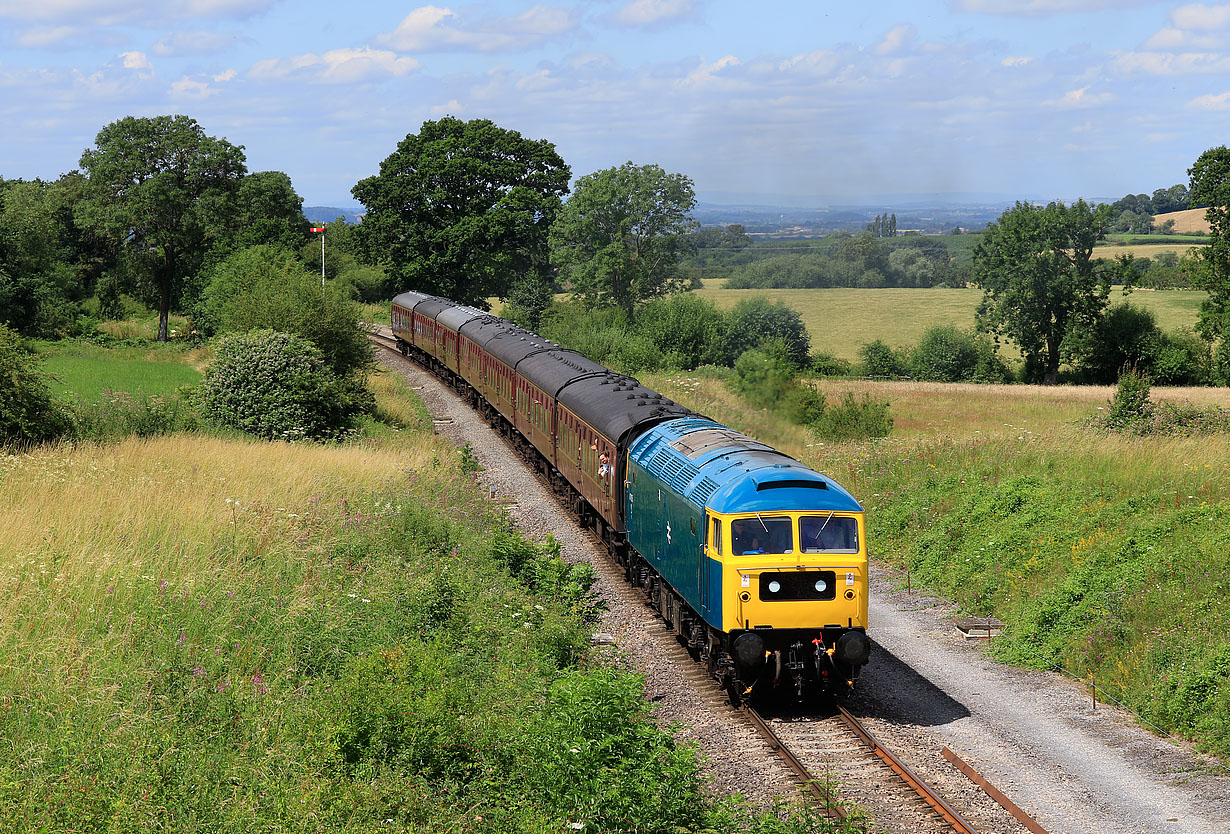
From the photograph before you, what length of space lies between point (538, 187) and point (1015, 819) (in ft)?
227

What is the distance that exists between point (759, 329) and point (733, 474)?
141 feet

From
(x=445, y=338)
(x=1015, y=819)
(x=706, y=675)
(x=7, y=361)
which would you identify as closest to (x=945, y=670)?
(x=706, y=675)

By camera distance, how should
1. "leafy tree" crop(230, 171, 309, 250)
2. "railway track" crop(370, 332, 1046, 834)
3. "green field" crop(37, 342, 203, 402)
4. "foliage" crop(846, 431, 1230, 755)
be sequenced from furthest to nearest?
"leafy tree" crop(230, 171, 309, 250)
"green field" crop(37, 342, 203, 402)
"foliage" crop(846, 431, 1230, 755)
"railway track" crop(370, 332, 1046, 834)

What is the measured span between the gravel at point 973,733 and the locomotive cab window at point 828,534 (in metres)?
2.47

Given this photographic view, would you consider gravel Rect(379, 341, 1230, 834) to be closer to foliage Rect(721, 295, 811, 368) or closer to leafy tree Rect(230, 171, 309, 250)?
foliage Rect(721, 295, 811, 368)

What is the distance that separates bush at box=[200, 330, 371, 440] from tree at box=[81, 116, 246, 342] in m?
32.8

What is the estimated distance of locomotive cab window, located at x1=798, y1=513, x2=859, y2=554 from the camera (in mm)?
14211

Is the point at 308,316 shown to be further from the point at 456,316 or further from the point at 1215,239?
the point at 1215,239

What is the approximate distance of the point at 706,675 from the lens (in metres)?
15.8

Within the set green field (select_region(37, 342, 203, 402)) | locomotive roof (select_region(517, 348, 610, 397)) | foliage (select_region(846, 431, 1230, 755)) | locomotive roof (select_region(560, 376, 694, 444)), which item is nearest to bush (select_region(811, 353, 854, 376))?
locomotive roof (select_region(517, 348, 610, 397))

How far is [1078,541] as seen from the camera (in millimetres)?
19797

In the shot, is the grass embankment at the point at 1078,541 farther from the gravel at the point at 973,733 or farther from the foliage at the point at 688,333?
the foliage at the point at 688,333

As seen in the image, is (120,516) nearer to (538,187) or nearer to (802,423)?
(802,423)

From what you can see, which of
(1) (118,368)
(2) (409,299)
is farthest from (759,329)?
(1) (118,368)
